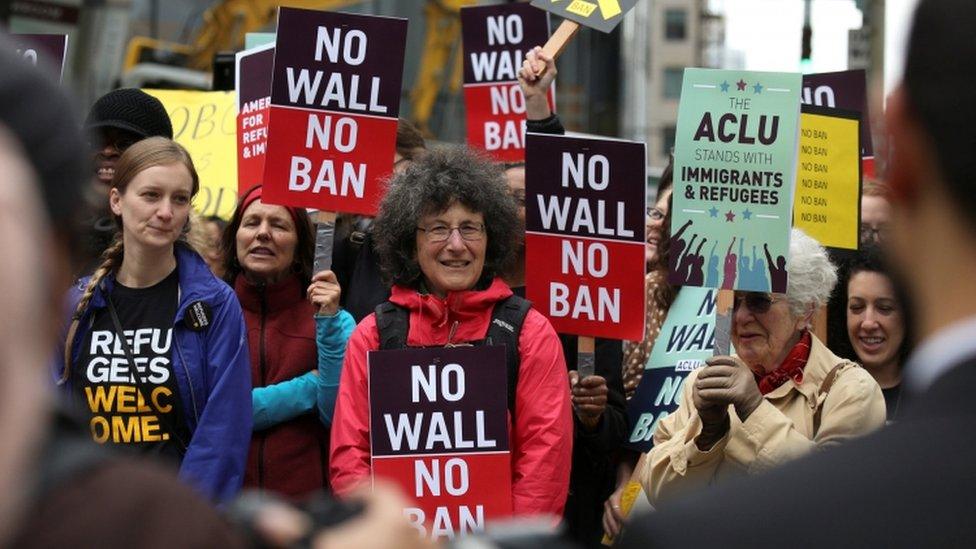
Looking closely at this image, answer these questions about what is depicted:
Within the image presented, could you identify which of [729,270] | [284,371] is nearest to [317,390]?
[284,371]

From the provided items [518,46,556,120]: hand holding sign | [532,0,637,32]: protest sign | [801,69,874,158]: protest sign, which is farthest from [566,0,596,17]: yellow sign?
[801,69,874,158]: protest sign

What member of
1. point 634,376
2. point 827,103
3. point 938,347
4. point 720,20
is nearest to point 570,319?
point 634,376

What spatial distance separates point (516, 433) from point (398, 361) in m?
0.46

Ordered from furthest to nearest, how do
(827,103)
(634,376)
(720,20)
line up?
(720,20) < (827,103) < (634,376)

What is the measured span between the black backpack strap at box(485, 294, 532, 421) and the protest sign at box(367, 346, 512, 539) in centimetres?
13

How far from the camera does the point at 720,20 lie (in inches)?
3942

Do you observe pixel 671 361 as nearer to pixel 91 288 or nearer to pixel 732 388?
pixel 732 388

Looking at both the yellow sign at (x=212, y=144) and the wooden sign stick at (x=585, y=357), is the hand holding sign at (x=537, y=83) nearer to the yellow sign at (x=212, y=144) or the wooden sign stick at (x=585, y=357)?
the wooden sign stick at (x=585, y=357)

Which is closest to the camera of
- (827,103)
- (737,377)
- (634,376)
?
(737,377)

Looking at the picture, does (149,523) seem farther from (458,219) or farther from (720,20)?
(720,20)

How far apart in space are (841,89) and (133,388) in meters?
4.10

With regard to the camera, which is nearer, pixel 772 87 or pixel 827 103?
pixel 772 87

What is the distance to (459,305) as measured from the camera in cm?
575

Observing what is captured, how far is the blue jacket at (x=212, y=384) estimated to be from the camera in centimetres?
536
